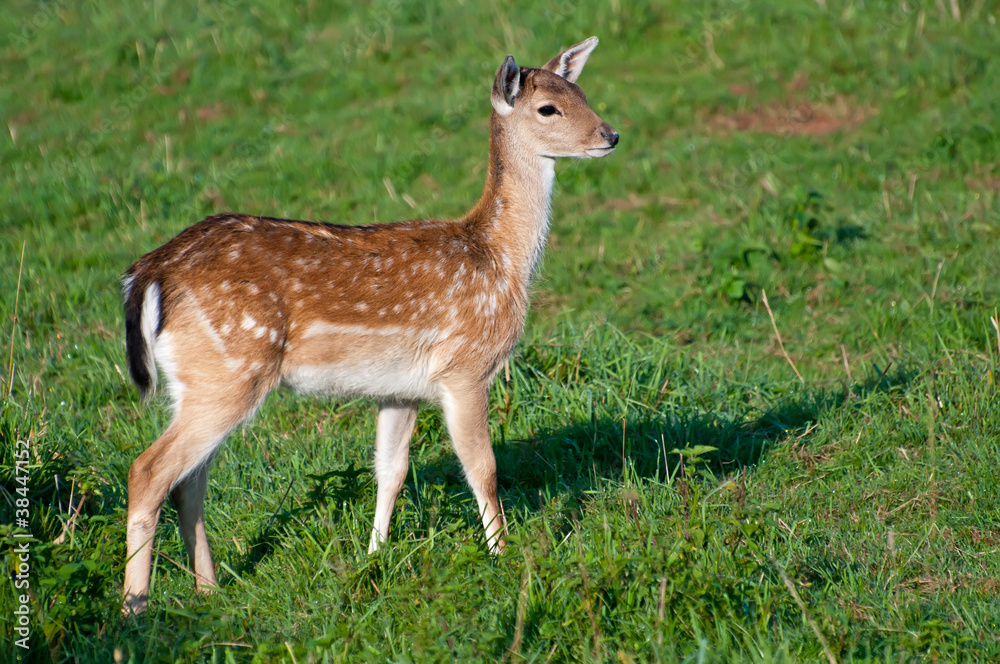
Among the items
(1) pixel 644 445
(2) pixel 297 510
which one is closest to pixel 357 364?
(2) pixel 297 510

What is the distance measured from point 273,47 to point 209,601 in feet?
29.8

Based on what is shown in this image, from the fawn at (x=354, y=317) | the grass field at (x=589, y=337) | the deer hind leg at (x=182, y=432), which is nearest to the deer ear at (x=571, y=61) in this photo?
the fawn at (x=354, y=317)

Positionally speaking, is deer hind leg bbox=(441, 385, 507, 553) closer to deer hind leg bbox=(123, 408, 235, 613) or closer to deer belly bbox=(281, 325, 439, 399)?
deer belly bbox=(281, 325, 439, 399)

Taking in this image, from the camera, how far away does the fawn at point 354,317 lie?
3.69 metres

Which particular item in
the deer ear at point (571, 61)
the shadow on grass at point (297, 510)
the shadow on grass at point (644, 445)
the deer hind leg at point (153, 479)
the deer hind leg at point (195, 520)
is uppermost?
the deer ear at point (571, 61)

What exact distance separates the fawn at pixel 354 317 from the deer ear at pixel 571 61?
1.55 feet

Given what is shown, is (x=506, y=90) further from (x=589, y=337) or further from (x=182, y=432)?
(x=182, y=432)

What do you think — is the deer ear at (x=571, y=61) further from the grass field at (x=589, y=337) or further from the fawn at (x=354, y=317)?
the grass field at (x=589, y=337)

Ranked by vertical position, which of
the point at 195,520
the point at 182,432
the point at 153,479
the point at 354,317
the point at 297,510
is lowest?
the point at 297,510

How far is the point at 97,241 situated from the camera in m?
7.96

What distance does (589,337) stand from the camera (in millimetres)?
5887

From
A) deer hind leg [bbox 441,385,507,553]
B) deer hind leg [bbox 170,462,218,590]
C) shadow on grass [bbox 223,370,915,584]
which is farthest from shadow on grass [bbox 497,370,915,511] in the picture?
deer hind leg [bbox 170,462,218,590]

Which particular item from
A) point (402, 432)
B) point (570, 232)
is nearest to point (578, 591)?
point (402, 432)

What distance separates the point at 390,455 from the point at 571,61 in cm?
241
